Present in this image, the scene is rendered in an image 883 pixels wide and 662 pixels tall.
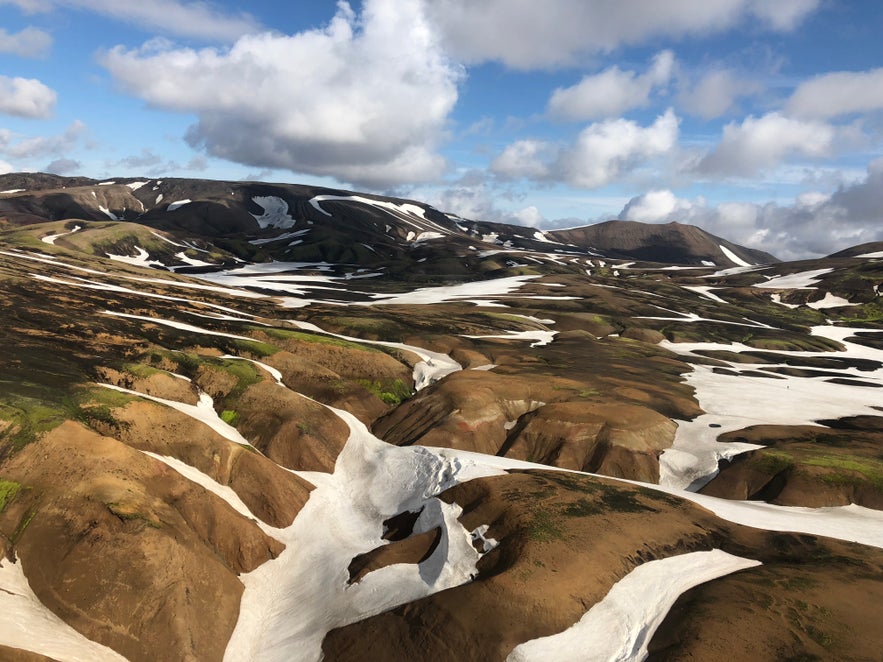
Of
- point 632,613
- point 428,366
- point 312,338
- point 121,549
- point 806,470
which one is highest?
point 312,338

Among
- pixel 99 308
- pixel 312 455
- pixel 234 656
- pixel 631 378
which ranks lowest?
pixel 234 656

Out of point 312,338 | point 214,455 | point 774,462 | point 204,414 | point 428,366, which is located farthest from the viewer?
point 428,366

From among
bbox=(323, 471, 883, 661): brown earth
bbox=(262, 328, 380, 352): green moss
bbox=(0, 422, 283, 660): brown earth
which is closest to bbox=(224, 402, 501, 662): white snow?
bbox=(323, 471, 883, 661): brown earth

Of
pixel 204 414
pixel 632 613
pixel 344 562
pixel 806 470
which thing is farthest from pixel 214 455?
pixel 806 470

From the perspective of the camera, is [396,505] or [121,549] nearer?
[121,549]

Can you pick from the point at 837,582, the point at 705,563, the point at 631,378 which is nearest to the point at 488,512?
the point at 705,563

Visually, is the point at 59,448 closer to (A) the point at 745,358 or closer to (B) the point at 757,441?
(B) the point at 757,441

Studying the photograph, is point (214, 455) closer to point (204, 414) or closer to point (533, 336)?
point (204, 414)

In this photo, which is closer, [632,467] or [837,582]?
[837,582]

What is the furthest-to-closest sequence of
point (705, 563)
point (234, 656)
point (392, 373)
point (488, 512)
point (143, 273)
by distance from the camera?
1. point (143, 273)
2. point (392, 373)
3. point (488, 512)
4. point (705, 563)
5. point (234, 656)
